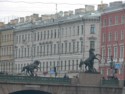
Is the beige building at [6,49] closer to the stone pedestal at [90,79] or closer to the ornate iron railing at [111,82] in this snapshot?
the ornate iron railing at [111,82]

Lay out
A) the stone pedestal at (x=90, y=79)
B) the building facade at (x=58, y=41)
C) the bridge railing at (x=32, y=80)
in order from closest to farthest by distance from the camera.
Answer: the bridge railing at (x=32, y=80), the stone pedestal at (x=90, y=79), the building facade at (x=58, y=41)

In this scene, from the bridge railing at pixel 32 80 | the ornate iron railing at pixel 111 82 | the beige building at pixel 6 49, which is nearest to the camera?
the bridge railing at pixel 32 80

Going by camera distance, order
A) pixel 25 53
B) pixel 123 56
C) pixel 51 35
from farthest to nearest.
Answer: pixel 25 53 → pixel 51 35 → pixel 123 56

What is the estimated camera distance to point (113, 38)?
113 meters

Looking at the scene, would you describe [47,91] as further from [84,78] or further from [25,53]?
[25,53]

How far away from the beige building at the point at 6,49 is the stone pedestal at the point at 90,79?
5922 centimetres

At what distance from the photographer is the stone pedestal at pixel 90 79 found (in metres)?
78.9

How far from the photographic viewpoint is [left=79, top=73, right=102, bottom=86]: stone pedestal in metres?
78.9

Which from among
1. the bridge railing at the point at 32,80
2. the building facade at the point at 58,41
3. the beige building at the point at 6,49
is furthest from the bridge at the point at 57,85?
the beige building at the point at 6,49

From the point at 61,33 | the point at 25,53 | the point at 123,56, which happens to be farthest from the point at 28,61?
the point at 123,56

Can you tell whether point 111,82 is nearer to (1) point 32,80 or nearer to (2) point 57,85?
(2) point 57,85

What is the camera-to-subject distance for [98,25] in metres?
117

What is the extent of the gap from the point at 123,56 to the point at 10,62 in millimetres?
34273

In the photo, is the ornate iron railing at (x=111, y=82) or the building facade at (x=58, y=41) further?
the building facade at (x=58, y=41)
